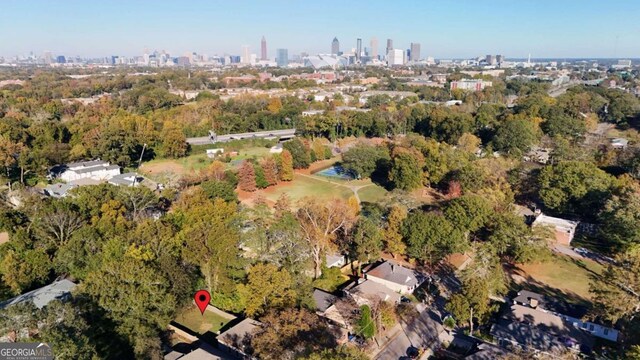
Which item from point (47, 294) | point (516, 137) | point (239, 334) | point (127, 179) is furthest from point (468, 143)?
point (47, 294)

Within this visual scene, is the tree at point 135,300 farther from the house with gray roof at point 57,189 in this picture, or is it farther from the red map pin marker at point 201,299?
the house with gray roof at point 57,189

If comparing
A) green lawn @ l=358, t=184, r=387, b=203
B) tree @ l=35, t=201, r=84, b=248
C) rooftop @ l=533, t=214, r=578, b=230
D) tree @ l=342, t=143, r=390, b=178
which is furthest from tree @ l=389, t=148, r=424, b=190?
tree @ l=35, t=201, r=84, b=248

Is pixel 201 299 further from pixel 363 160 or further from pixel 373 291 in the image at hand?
pixel 363 160

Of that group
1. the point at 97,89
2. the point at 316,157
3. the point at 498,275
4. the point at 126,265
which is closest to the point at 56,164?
the point at 316,157

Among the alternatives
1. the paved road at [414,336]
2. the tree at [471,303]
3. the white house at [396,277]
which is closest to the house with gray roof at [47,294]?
the paved road at [414,336]

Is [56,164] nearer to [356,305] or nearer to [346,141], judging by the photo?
[346,141]

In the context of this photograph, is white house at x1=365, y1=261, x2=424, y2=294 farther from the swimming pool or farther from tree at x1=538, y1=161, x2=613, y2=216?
the swimming pool
